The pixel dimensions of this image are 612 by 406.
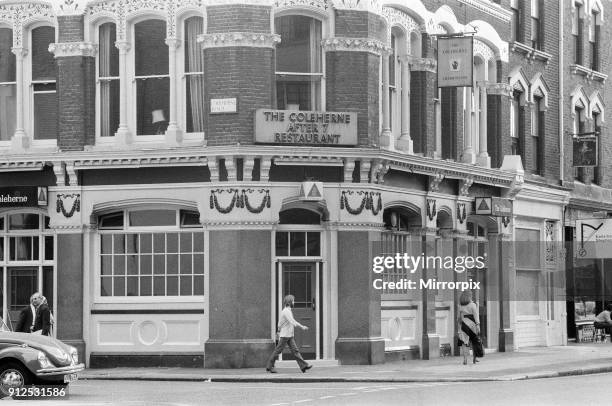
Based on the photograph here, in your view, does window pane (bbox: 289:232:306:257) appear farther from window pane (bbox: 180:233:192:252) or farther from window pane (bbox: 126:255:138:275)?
window pane (bbox: 126:255:138:275)

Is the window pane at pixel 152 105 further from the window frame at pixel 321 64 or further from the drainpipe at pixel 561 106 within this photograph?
the drainpipe at pixel 561 106

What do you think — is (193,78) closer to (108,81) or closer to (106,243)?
(108,81)

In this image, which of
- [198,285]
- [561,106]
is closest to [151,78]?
[198,285]

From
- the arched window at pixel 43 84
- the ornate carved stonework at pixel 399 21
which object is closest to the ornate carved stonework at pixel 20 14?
the arched window at pixel 43 84

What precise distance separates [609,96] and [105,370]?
2350 cm

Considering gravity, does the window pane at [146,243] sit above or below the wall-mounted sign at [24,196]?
below

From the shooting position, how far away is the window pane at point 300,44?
33.1 metres

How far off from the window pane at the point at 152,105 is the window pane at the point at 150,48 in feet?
0.78

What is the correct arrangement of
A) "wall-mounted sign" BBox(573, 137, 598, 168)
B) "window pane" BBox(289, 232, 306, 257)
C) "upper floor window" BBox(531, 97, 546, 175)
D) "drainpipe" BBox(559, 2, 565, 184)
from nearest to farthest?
"window pane" BBox(289, 232, 306, 257) < "upper floor window" BBox(531, 97, 546, 175) < "drainpipe" BBox(559, 2, 565, 184) < "wall-mounted sign" BBox(573, 137, 598, 168)

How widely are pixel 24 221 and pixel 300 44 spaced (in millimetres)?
7759

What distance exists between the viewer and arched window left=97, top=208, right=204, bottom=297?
3297 centimetres

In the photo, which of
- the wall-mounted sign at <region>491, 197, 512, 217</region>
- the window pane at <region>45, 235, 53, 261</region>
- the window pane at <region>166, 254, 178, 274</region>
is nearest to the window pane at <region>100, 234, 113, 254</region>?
the window pane at <region>45, 235, 53, 261</region>

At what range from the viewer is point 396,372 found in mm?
30766

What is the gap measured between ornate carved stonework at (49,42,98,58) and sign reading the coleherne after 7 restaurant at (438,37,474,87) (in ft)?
27.3
